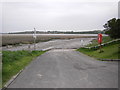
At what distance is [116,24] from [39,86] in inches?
663

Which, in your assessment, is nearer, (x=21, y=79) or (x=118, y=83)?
(x=118, y=83)

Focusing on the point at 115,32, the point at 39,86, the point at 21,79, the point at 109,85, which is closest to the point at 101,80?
the point at 109,85

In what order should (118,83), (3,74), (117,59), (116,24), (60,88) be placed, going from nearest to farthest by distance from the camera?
(60,88) → (118,83) → (3,74) → (117,59) → (116,24)

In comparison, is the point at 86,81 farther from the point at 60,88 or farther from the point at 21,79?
the point at 21,79

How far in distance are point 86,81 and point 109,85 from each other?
112cm

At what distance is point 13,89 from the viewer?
6.43m

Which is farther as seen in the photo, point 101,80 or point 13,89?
point 101,80

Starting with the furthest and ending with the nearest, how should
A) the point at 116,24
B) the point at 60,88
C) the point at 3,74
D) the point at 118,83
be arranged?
the point at 116,24, the point at 3,74, the point at 118,83, the point at 60,88

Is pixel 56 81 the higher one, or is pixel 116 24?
pixel 116 24

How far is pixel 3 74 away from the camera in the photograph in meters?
8.62

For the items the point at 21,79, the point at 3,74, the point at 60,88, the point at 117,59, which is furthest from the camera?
the point at 117,59

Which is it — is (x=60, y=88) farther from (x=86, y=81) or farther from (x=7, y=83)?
(x=7, y=83)

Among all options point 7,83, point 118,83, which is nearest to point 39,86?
point 7,83

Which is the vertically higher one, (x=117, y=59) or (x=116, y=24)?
(x=116, y=24)
